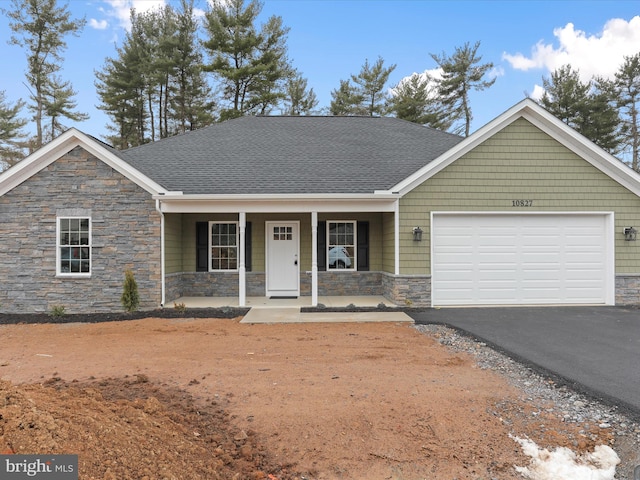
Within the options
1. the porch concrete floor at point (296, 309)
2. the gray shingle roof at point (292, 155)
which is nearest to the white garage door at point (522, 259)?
the porch concrete floor at point (296, 309)

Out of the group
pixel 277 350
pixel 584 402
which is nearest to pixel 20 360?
pixel 277 350

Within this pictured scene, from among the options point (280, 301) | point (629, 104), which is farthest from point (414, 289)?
point (629, 104)

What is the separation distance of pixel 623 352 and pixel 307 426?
5.17 m

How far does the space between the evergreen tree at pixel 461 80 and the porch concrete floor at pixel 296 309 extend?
764 inches

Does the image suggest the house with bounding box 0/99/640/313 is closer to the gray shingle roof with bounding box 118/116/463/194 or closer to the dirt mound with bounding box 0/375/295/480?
the gray shingle roof with bounding box 118/116/463/194

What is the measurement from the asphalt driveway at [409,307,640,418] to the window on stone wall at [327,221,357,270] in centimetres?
305

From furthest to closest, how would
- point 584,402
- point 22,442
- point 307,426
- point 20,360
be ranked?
point 20,360 → point 584,402 → point 307,426 → point 22,442

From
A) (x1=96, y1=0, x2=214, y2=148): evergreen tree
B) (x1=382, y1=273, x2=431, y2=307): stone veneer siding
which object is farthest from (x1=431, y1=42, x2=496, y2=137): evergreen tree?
(x1=382, y1=273, x2=431, y2=307): stone veneer siding

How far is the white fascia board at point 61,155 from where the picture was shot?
357 inches

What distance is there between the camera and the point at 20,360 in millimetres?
5543

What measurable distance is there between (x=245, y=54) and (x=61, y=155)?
15297 millimetres

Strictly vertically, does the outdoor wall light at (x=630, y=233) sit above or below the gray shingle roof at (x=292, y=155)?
below

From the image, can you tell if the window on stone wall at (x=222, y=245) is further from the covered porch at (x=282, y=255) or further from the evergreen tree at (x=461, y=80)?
the evergreen tree at (x=461, y=80)

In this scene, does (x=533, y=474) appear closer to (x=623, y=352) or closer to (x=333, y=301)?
(x=623, y=352)
